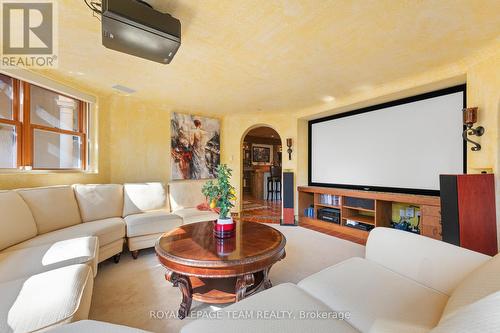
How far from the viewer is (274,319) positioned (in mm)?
979

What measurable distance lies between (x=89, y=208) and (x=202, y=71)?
7.69ft

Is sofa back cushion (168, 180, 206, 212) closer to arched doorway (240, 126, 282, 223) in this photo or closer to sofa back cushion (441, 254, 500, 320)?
sofa back cushion (441, 254, 500, 320)

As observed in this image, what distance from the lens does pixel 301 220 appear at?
463 centimetres

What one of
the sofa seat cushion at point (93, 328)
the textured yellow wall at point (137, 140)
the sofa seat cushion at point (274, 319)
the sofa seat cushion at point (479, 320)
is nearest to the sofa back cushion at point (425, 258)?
the sofa seat cushion at point (274, 319)

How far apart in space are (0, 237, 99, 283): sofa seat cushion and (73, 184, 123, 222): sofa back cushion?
3.09 ft

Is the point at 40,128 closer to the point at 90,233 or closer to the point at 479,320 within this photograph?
the point at 90,233

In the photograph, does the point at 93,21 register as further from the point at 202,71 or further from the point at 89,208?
the point at 89,208

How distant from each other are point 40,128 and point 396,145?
521 cm

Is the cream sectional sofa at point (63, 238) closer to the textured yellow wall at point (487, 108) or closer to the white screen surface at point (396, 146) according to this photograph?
the white screen surface at point (396, 146)

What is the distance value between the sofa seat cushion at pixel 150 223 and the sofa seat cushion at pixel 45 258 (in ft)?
2.59

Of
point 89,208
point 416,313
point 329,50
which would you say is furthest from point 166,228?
point 329,50

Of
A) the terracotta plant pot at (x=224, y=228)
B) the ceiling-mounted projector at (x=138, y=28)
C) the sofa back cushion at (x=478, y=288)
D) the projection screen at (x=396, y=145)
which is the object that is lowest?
the terracotta plant pot at (x=224, y=228)

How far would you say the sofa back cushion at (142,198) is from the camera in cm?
314

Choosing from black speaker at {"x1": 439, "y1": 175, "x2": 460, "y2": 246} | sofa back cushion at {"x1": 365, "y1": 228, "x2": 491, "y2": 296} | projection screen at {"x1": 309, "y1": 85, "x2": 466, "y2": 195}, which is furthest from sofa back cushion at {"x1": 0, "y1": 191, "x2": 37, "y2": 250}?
projection screen at {"x1": 309, "y1": 85, "x2": 466, "y2": 195}
